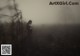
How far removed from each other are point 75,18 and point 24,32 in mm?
617

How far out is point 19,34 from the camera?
6.64 ft

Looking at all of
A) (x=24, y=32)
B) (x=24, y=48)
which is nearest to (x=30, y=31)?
(x=24, y=32)

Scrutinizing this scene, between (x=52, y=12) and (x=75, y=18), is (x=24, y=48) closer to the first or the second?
(x=52, y=12)

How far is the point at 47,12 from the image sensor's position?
6.66 ft

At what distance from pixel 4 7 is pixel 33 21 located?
14.8 inches

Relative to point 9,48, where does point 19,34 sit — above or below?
above

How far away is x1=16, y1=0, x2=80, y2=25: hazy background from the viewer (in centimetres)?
203

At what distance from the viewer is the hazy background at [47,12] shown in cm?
203

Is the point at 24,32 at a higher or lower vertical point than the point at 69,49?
higher

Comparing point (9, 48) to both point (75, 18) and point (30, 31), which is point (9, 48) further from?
point (75, 18)

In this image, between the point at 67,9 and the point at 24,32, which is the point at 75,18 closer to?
the point at 67,9

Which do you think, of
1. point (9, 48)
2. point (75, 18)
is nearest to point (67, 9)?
point (75, 18)

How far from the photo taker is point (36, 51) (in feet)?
6.63


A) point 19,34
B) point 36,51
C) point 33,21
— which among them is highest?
point 33,21
